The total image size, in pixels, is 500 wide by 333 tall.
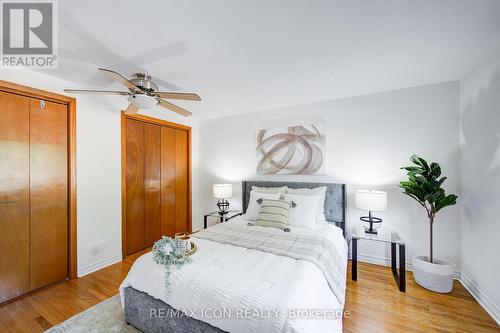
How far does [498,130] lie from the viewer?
1799 mm

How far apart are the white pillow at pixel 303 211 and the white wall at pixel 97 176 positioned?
2.49 m

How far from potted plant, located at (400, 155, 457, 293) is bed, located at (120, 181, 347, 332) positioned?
41.1 inches

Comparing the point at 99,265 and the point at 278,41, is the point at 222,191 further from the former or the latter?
the point at 278,41

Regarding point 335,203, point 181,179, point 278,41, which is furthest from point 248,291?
point 181,179

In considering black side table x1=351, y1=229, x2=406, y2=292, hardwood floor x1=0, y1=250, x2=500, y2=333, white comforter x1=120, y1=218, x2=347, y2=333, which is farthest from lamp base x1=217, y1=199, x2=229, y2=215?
black side table x1=351, y1=229, x2=406, y2=292

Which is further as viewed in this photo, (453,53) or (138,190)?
(138,190)

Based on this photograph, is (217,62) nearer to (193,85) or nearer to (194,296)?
(193,85)

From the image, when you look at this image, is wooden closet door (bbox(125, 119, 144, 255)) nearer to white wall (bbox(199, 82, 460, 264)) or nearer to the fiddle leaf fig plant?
white wall (bbox(199, 82, 460, 264))

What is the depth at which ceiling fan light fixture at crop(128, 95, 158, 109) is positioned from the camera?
1.99 meters

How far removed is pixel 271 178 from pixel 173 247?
2212mm

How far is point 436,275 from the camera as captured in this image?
7.07ft

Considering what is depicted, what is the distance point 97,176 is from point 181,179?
4.93 feet

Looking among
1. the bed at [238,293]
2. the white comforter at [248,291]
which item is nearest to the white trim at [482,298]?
the bed at [238,293]

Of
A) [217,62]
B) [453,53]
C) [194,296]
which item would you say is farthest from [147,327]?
[453,53]
